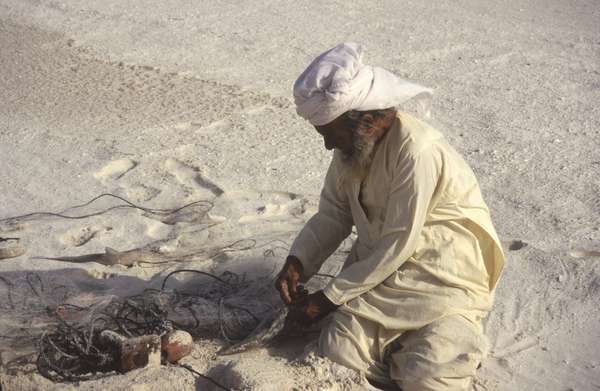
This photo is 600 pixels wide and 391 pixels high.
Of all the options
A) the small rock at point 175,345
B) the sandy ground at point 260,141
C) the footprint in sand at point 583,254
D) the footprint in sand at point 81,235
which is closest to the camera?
the small rock at point 175,345

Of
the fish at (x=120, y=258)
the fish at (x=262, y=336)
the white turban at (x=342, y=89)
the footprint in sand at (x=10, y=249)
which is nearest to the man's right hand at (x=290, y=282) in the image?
the fish at (x=262, y=336)

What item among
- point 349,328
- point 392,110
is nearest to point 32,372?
point 349,328

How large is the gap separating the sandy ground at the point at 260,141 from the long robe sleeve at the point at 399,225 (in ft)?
1.30

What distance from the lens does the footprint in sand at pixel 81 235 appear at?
5.23 metres

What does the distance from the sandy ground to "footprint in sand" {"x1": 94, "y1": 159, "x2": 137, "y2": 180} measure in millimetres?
15

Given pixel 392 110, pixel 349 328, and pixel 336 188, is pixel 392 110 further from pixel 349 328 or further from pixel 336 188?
pixel 349 328

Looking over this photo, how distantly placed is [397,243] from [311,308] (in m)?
0.52

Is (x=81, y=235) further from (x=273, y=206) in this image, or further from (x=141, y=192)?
(x=273, y=206)

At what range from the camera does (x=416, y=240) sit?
143 inches

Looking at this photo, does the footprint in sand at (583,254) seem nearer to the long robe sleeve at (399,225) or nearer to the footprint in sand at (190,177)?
the long robe sleeve at (399,225)

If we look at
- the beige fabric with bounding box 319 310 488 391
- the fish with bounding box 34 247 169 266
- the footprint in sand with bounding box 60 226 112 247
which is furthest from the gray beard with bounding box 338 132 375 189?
the footprint in sand with bounding box 60 226 112 247

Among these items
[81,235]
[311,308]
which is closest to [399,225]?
[311,308]

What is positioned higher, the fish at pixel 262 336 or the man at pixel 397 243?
the man at pixel 397 243

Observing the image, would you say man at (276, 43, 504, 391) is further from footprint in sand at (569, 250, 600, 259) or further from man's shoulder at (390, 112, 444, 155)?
footprint in sand at (569, 250, 600, 259)
